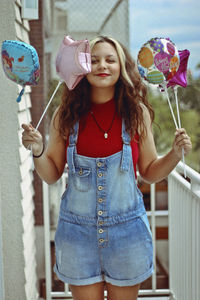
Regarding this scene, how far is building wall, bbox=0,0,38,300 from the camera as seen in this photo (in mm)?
1881

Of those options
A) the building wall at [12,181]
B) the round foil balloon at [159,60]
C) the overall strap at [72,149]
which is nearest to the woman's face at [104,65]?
the round foil balloon at [159,60]

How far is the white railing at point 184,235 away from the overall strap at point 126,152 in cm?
43

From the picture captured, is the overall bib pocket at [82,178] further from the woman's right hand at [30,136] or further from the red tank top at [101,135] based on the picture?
the woman's right hand at [30,136]

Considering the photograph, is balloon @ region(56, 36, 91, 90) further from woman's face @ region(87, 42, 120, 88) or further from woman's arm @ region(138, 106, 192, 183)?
woman's arm @ region(138, 106, 192, 183)

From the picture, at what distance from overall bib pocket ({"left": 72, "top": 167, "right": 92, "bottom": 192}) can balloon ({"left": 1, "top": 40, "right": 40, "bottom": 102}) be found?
40 cm

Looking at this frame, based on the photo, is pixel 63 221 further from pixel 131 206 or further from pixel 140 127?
pixel 140 127

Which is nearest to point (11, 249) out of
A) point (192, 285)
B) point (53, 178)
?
point (53, 178)

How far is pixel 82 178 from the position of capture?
157 cm

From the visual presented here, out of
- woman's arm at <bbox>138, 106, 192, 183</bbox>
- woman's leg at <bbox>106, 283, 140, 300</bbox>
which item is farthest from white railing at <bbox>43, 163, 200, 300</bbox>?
woman's leg at <bbox>106, 283, 140, 300</bbox>

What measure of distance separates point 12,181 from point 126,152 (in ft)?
2.25

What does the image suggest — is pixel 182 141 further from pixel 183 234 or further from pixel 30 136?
pixel 183 234

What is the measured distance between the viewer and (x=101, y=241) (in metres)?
1.53

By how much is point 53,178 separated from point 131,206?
0.37 m

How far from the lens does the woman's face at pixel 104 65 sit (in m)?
1.56
